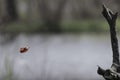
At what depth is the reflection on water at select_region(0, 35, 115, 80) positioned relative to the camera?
6147 millimetres

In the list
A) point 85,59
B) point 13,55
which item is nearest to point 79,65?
point 85,59

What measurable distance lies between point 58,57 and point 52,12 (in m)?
7.57

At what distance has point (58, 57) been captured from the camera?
10609 millimetres

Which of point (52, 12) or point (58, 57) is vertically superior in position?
point (58, 57)

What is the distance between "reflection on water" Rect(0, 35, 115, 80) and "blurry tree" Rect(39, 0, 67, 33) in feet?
4.84

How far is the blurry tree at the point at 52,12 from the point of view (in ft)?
56.9

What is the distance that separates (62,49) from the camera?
12586mm

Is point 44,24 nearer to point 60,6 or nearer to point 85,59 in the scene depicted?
point 60,6

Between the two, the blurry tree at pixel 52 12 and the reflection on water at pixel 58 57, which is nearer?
the reflection on water at pixel 58 57

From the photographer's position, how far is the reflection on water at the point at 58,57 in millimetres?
6147

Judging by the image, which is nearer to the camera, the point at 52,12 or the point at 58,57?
the point at 58,57

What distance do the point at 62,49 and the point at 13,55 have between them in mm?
7008

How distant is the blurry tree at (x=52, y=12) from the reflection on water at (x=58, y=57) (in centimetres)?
148

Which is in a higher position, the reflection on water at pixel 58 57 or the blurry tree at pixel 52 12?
the reflection on water at pixel 58 57
